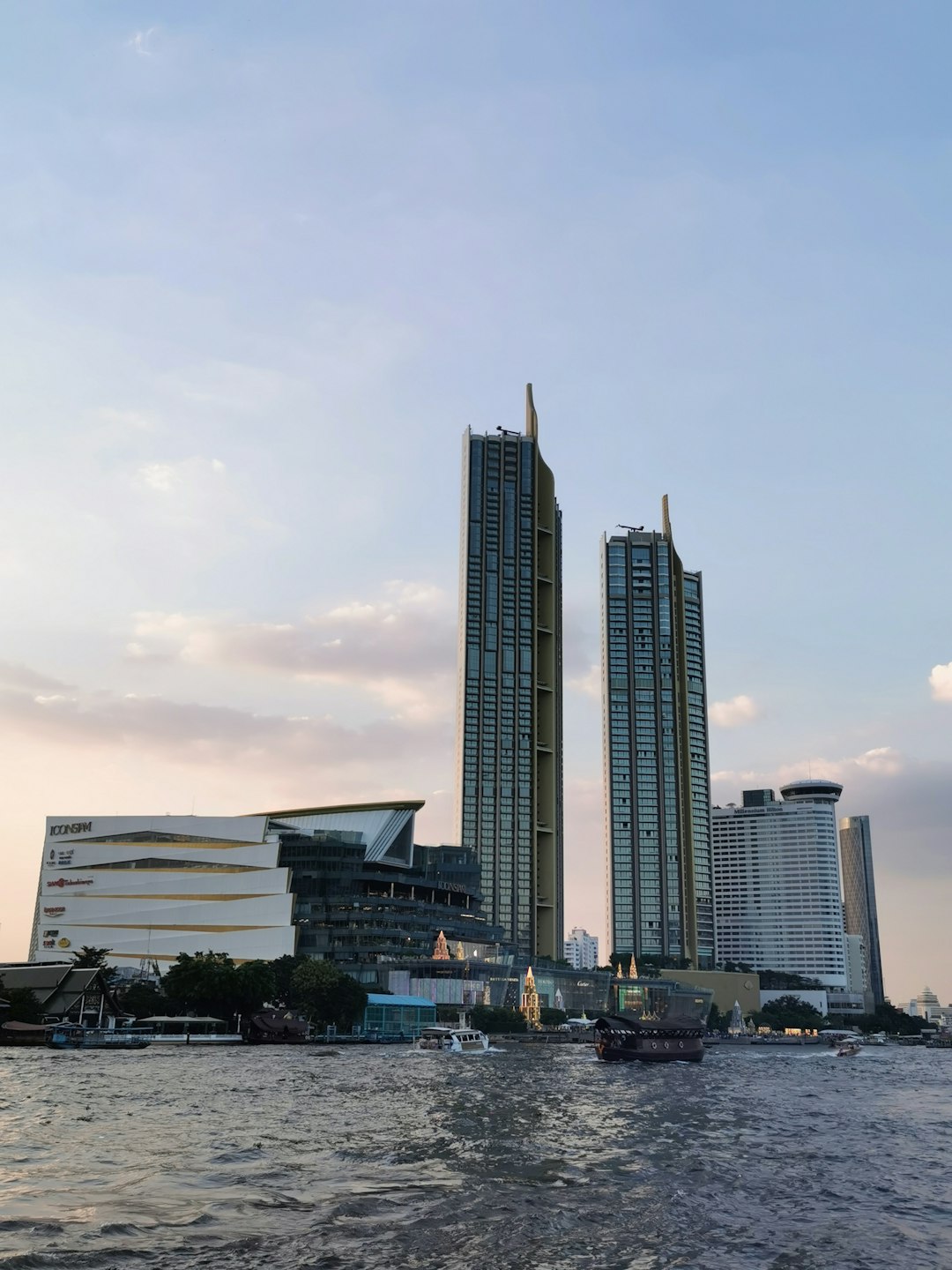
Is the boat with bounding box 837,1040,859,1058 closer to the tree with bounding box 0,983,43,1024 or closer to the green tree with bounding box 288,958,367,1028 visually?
the green tree with bounding box 288,958,367,1028

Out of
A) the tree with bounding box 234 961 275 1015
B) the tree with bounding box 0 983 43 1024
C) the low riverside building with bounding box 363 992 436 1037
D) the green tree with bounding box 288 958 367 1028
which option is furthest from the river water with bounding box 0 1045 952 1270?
the low riverside building with bounding box 363 992 436 1037

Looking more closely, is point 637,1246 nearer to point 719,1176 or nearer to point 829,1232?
point 829,1232

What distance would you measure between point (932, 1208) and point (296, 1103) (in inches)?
1462

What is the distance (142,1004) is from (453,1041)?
47.4 m

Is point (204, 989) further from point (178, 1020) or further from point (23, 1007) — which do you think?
point (23, 1007)

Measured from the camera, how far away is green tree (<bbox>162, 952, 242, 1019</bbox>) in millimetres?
155000

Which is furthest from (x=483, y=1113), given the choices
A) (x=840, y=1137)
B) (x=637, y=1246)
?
(x=637, y=1246)

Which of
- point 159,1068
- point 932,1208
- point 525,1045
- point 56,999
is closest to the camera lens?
point 932,1208

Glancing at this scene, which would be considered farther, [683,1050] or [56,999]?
[56,999]

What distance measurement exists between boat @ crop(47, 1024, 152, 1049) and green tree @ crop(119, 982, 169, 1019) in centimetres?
2047

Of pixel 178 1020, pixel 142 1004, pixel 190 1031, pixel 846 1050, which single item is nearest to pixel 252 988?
pixel 190 1031

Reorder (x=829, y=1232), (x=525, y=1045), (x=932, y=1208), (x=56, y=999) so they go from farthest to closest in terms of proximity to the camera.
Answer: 1. (x=525, y=1045)
2. (x=56, y=999)
3. (x=932, y=1208)
4. (x=829, y=1232)

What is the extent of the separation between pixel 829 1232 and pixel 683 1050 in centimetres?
10800

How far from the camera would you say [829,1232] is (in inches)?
1245
